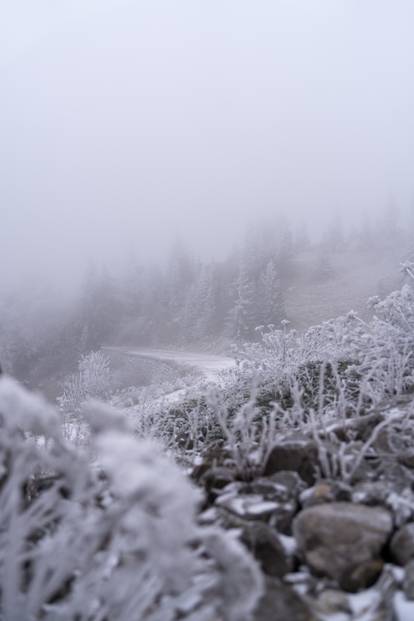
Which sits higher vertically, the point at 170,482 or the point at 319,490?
the point at 170,482

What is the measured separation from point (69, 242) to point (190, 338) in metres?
55.4

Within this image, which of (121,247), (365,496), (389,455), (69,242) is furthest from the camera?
(69,242)

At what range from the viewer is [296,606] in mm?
1698

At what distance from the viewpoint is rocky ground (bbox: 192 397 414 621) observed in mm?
1753

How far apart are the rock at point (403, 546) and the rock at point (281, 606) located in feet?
1.79

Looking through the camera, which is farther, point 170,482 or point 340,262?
point 340,262

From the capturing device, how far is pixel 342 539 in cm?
194

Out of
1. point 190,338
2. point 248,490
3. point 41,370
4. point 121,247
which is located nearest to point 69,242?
point 121,247

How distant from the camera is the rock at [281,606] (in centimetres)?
164

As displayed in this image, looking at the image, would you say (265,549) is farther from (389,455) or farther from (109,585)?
(389,455)

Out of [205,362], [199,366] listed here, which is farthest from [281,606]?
[205,362]

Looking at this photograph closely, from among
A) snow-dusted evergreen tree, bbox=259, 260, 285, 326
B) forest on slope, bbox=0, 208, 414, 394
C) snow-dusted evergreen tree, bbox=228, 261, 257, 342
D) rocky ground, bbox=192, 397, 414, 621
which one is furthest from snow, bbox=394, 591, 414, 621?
snow-dusted evergreen tree, bbox=259, 260, 285, 326

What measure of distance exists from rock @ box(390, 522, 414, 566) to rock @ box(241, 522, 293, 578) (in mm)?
480

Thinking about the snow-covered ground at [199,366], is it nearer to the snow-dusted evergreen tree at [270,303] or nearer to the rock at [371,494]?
the rock at [371,494]
